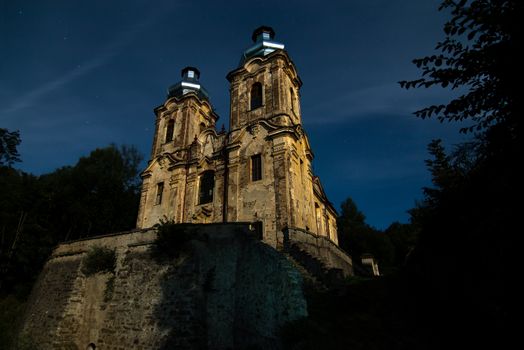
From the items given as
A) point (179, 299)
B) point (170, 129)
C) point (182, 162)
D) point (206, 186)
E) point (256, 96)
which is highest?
point (170, 129)

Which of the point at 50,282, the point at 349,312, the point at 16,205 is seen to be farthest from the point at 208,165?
the point at 349,312

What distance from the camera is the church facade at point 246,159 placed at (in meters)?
18.8

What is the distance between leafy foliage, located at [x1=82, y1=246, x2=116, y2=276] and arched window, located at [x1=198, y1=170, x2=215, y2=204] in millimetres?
8392

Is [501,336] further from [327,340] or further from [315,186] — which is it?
[315,186]

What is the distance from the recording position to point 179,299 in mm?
11852

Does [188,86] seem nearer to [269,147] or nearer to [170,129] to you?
[170,129]

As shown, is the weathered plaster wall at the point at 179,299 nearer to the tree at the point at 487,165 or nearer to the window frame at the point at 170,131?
the tree at the point at 487,165

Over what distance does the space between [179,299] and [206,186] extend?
11.6 meters

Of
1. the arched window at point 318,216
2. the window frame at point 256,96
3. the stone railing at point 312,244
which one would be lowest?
the stone railing at point 312,244

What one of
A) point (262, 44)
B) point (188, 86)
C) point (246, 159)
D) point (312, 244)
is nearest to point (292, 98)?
point (262, 44)

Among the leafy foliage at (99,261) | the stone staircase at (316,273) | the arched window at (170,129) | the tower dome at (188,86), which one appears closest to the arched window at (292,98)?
the tower dome at (188,86)

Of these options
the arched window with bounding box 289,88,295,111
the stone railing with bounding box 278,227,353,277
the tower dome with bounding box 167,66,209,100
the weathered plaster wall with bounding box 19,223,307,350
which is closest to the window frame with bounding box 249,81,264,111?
the arched window with bounding box 289,88,295,111

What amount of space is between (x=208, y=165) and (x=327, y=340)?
16721 millimetres

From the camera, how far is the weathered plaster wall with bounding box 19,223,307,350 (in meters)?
10.9
